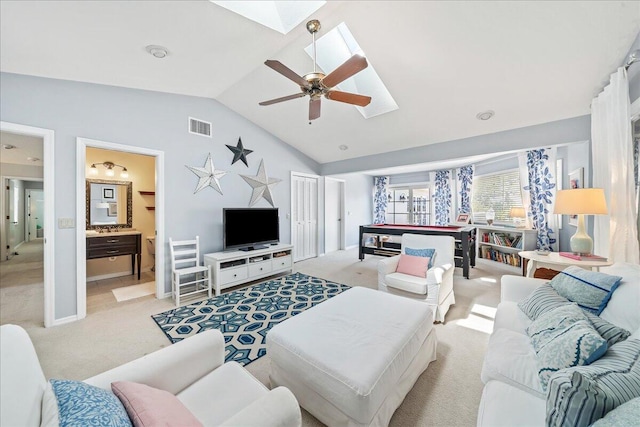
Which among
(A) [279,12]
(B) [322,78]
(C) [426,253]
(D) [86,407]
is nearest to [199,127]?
(A) [279,12]

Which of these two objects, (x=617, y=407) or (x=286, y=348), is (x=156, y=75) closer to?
(x=286, y=348)

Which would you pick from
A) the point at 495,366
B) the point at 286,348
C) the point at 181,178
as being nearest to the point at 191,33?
the point at 181,178

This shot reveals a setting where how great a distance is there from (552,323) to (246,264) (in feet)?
11.5

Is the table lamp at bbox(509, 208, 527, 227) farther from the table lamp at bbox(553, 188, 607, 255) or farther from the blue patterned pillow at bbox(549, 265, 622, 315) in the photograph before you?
Result: the blue patterned pillow at bbox(549, 265, 622, 315)

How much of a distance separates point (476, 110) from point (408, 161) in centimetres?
145

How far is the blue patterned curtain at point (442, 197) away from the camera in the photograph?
6.92 metres

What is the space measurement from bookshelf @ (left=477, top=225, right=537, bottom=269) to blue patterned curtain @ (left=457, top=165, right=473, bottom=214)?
1060mm

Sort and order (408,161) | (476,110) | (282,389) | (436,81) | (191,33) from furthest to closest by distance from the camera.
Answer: (408,161) → (476,110) → (436,81) → (191,33) → (282,389)

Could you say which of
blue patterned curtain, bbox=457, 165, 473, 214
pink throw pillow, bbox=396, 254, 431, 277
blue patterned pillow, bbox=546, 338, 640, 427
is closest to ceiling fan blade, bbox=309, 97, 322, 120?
pink throw pillow, bbox=396, 254, 431, 277

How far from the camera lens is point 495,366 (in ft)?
4.31

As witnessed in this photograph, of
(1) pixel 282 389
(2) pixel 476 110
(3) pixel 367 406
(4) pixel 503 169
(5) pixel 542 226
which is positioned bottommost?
(3) pixel 367 406

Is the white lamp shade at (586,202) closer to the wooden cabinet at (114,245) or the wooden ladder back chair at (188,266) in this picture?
the wooden ladder back chair at (188,266)

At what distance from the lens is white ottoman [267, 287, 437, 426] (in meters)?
1.28

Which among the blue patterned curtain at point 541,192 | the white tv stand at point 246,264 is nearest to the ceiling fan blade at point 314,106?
the white tv stand at point 246,264
